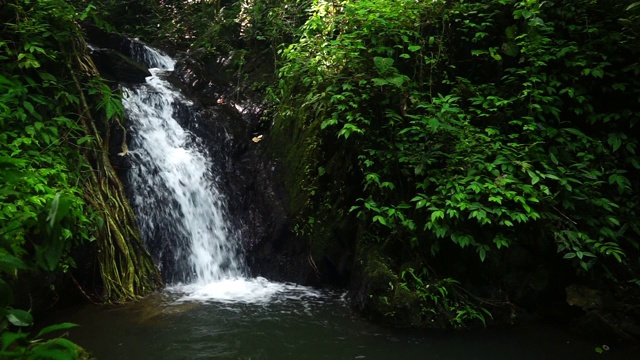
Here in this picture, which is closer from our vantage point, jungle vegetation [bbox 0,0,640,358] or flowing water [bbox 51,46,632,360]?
flowing water [bbox 51,46,632,360]

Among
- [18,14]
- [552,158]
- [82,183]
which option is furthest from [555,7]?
[18,14]

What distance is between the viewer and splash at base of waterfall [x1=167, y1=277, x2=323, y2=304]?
541cm

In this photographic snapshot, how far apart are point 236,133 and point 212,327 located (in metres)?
4.42

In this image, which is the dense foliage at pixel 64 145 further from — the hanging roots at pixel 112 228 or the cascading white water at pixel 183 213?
the cascading white water at pixel 183 213

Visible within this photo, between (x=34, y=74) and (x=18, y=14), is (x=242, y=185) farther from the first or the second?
(x=18, y=14)

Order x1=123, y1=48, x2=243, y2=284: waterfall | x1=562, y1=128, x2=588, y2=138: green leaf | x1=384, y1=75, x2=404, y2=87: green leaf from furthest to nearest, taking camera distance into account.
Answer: x1=123, y1=48, x2=243, y2=284: waterfall < x1=384, y1=75, x2=404, y2=87: green leaf < x1=562, y1=128, x2=588, y2=138: green leaf

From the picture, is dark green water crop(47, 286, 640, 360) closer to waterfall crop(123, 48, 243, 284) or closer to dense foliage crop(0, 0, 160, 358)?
dense foliage crop(0, 0, 160, 358)

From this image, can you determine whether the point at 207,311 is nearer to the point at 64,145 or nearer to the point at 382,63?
the point at 64,145

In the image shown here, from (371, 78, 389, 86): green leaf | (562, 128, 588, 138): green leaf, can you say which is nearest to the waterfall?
(371, 78, 389, 86): green leaf

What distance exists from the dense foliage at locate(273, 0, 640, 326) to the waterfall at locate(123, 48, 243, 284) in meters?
2.57

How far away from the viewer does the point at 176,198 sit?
6816 millimetres

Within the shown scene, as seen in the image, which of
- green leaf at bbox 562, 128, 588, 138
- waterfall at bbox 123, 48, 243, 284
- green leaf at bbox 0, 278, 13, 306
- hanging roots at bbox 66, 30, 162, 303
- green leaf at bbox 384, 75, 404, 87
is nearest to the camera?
green leaf at bbox 0, 278, 13, 306

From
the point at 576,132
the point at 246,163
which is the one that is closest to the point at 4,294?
the point at 576,132

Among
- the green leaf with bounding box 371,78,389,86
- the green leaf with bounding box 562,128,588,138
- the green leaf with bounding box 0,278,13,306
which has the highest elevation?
the green leaf with bounding box 371,78,389,86
